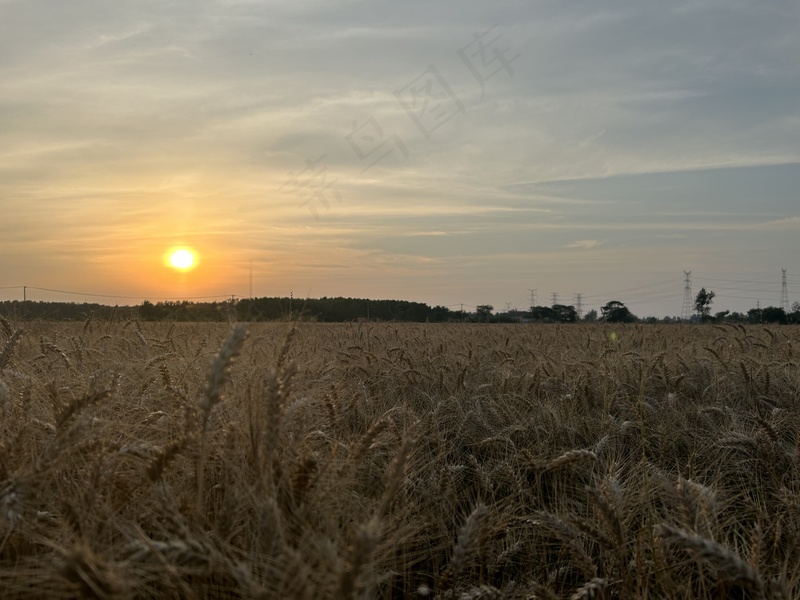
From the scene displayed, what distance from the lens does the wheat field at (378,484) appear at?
1613 millimetres

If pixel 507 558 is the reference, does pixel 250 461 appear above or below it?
above

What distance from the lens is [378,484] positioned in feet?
10.1

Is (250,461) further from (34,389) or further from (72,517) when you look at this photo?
(34,389)

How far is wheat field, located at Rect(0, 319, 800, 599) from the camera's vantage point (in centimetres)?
161

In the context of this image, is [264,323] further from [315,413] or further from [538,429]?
[538,429]

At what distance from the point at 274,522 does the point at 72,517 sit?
0.64m

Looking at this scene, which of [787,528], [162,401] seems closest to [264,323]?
[162,401]

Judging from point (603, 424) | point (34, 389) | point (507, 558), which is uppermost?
point (34, 389)

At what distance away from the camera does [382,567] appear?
234cm

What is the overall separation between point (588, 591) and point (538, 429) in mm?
2203

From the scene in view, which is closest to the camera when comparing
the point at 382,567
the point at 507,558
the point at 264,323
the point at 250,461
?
the point at 250,461

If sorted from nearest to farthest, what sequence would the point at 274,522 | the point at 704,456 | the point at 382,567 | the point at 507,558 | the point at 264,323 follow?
the point at 274,522
the point at 382,567
the point at 507,558
the point at 704,456
the point at 264,323

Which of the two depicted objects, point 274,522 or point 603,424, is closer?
point 274,522

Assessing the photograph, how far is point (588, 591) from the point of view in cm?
196
